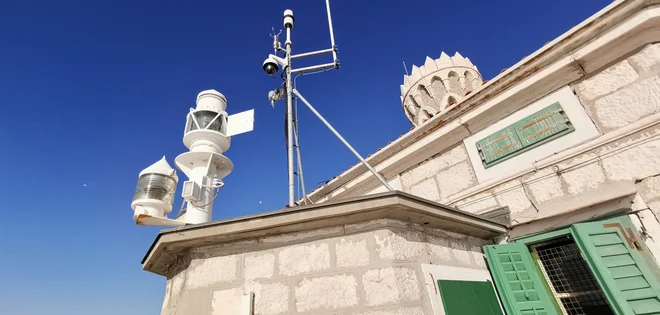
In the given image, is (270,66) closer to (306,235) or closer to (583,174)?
(306,235)

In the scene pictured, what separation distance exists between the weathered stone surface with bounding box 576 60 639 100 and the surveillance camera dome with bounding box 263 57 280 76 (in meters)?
4.87

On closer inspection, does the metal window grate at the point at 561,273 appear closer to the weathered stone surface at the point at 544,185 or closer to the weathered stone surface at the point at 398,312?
the weathered stone surface at the point at 544,185

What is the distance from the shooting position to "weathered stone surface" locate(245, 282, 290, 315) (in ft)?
9.04

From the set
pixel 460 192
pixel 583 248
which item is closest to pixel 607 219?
pixel 583 248

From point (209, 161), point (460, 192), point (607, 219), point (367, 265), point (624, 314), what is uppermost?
point (209, 161)

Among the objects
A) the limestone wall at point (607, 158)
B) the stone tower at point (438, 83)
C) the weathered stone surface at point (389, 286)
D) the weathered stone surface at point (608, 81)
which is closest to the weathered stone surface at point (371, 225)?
the weathered stone surface at point (389, 286)

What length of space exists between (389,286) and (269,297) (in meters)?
1.12

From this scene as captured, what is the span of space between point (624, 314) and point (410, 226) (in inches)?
89.8

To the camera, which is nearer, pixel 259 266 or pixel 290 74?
pixel 259 266

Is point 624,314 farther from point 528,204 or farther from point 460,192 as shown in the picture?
point 460,192

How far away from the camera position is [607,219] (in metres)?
3.48

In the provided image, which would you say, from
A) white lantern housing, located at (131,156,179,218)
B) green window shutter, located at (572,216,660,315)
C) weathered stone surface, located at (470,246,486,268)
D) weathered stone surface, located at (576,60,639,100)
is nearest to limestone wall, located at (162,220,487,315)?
weathered stone surface, located at (470,246,486,268)

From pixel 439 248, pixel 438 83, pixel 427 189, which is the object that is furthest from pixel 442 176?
pixel 438 83

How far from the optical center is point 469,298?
3.17 metres
